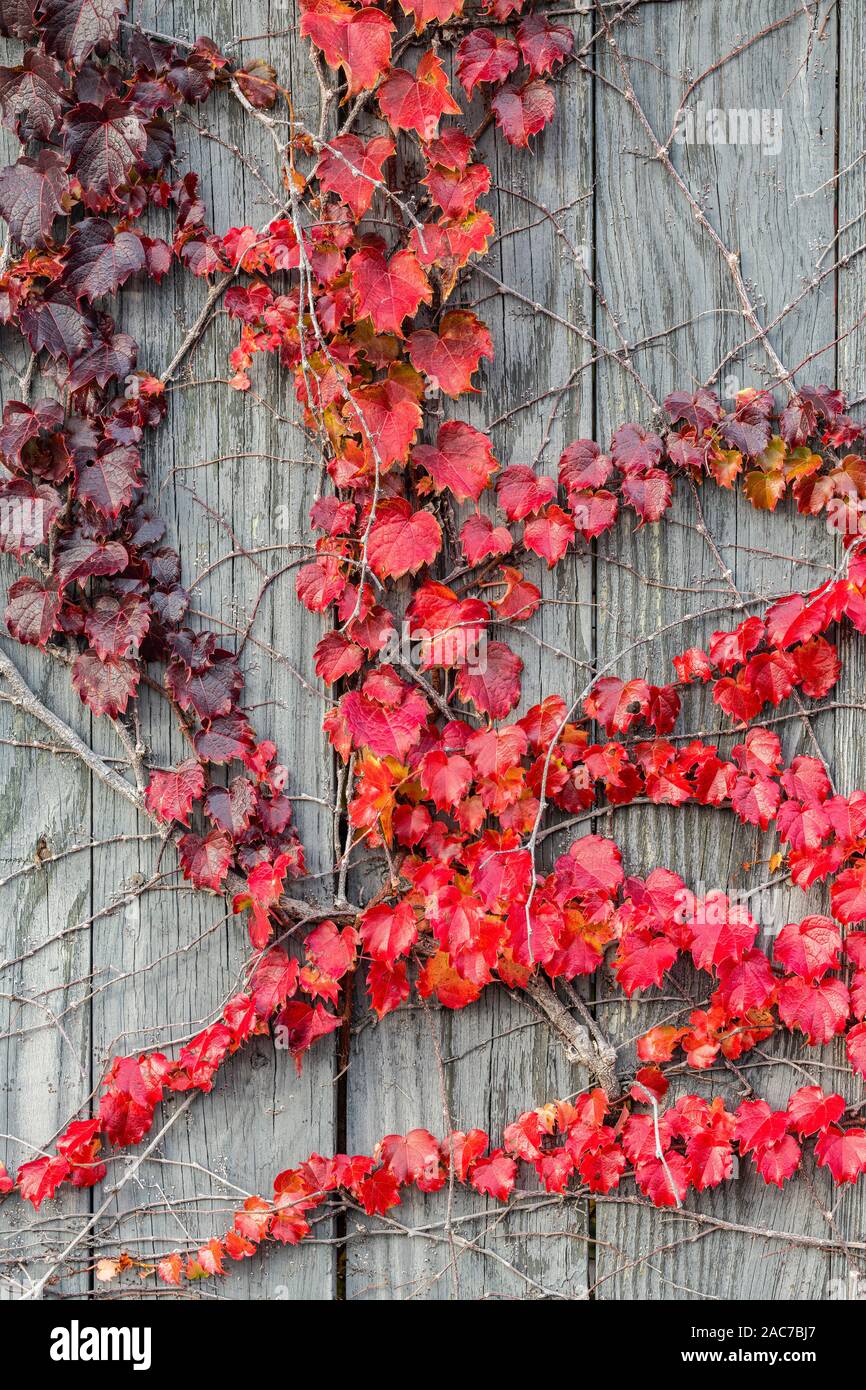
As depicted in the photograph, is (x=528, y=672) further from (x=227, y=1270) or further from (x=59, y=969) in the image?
(x=227, y=1270)

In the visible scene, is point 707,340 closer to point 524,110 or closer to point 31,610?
point 524,110

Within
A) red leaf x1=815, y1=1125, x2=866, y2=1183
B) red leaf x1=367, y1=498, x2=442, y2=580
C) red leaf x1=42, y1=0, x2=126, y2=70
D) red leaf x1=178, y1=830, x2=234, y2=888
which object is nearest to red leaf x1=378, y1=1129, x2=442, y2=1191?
red leaf x1=178, y1=830, x2=234, y2=888

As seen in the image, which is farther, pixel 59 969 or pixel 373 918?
pixel 59 969

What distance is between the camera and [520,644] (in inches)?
86.3

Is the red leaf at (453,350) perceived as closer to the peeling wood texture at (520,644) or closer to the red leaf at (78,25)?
the peeling wood texture at (520,644)

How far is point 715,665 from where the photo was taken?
2154 millimetres

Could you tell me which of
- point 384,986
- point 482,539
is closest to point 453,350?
point 482,539

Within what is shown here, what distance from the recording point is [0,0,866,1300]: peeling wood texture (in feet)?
7.01

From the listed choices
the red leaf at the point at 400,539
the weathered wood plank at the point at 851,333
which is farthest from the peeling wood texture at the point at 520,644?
the red leaf at the point at 400,539

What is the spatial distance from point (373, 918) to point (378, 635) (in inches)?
22.6

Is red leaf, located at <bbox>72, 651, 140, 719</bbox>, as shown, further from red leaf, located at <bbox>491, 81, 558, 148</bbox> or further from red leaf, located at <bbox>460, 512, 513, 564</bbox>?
red leaf, located at <bbox>491, 81, 558, 148</bbox>

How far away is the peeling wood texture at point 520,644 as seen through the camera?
2.14m
